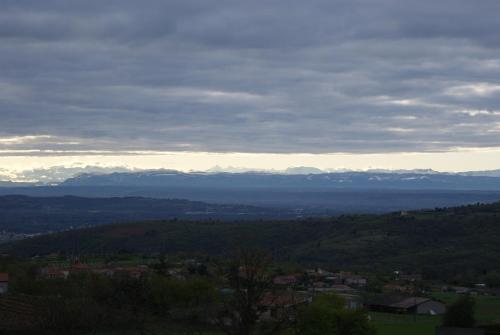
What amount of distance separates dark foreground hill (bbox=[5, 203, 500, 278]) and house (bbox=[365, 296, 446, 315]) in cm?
2713

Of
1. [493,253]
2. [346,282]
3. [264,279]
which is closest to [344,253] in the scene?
[493,253]

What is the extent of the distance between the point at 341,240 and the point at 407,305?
203ft

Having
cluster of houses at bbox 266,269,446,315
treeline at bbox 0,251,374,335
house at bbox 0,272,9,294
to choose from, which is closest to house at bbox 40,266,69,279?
treeline at bbox 0,251,374,335

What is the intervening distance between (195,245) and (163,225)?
2193cm

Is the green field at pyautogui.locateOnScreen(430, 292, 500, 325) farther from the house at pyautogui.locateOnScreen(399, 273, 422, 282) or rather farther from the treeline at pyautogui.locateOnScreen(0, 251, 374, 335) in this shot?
the house at pyautogui.locateOnScreen(399, 273, 422, 282)

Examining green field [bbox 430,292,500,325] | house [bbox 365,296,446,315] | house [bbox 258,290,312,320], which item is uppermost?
house [bbox 258,290,312,320]

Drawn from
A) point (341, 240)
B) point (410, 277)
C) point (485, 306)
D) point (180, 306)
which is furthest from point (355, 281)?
point (341, 240)

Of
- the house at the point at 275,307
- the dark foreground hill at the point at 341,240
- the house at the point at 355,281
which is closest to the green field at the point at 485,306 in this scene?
the house at the point at 355,281

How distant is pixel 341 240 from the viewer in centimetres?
13175

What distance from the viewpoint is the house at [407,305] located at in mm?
69250

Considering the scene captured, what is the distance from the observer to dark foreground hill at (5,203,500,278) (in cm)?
11131

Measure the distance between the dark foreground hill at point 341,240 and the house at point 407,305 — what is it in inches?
1068

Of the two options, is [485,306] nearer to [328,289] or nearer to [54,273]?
[328,289]

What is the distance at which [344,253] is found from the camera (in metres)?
121
